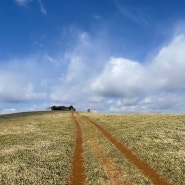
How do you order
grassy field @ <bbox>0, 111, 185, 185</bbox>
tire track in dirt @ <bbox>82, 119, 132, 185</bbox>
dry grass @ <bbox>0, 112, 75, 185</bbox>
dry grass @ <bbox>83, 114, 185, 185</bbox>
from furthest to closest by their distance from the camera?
dry grass @ <bbox>83, 114, 185, 185</bbox>, grassy field @ <bbox>0, 111, 185, 185</bbox>, dry grass @ <bbox>0, 112, 75, 185</bbox>, tire track in dirt @ <bbox>82, 119, 132, 185</bbox>

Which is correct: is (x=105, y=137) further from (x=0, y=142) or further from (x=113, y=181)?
(x=113, y=181)

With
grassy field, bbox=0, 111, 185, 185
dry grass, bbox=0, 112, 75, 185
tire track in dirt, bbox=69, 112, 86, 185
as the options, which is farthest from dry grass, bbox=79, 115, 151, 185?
dry grass, bbox=0, 112, 75, 185

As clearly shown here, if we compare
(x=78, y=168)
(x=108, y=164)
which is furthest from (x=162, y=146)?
(x=78, y=168)

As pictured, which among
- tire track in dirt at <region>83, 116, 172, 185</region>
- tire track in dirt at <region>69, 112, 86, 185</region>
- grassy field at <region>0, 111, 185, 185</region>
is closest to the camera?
tire track in dirt at <region>69, 112, 86, 185</region>

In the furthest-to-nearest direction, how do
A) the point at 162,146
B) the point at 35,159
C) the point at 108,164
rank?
the point at 162,146 → the point at 35,159 → the point at 108,164

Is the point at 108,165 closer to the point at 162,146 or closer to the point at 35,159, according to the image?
the point at 35,159

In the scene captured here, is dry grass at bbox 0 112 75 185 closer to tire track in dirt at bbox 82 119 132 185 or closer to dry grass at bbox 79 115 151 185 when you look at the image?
dry grass at bbox 79 115 151 185

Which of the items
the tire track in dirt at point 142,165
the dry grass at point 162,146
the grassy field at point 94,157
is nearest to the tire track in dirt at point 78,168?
the grassy field at point 94,157

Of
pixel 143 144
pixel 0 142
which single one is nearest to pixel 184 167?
pixel 143 144

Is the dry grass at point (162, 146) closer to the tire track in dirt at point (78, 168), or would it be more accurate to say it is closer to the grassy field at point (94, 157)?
the grassy field at point (94, 157)

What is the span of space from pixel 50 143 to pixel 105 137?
411 inches

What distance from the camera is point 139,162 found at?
123 feet

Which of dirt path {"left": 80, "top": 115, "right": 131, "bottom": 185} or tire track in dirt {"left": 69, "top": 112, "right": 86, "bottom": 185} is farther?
dirt path {"left": 80, "top": 115, "right": 131, "bottom": 185}

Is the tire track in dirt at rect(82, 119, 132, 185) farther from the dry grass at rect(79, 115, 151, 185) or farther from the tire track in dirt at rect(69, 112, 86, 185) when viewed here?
the tire track in dirt at rect(69, 112, 86, 185)
